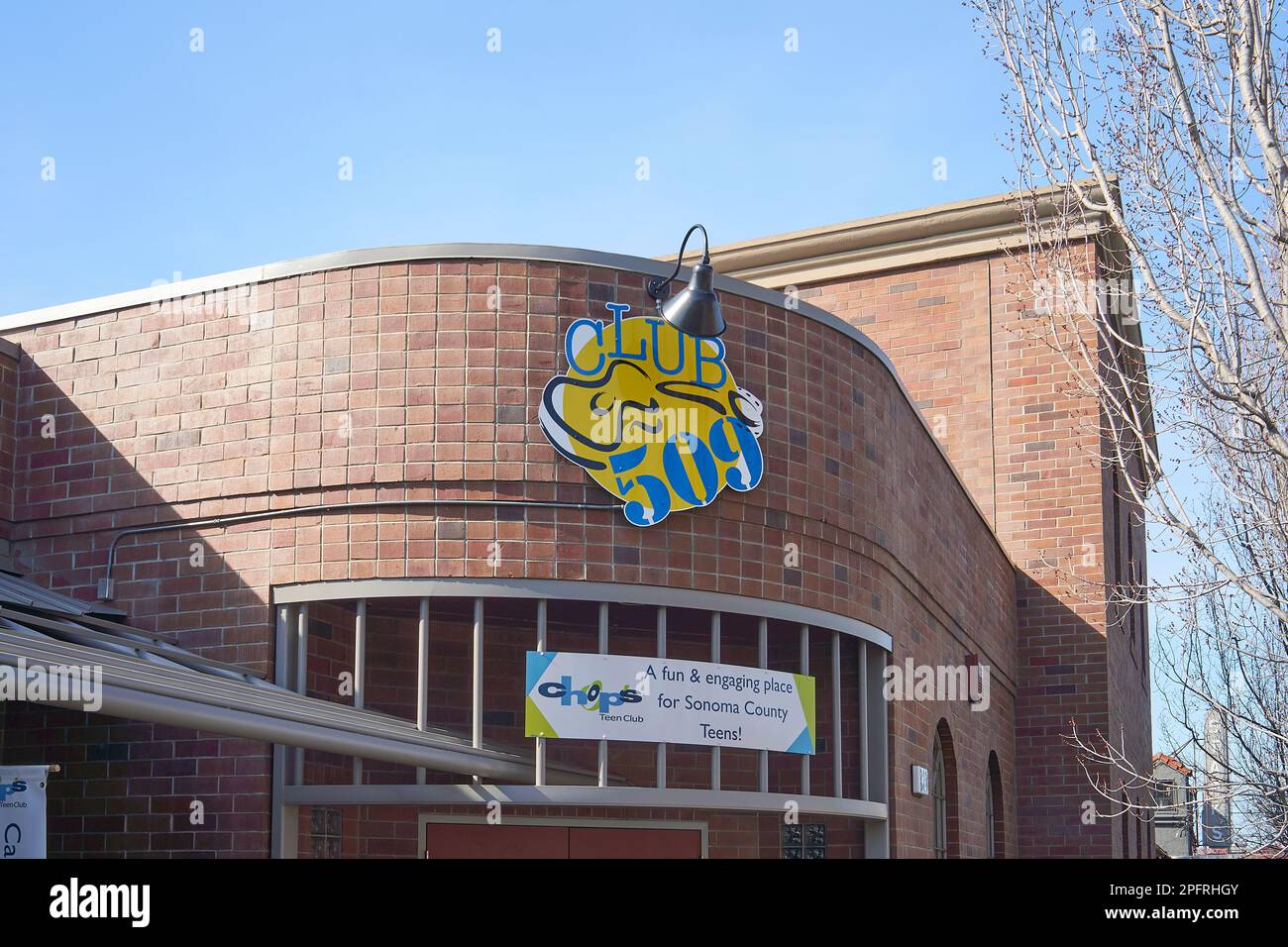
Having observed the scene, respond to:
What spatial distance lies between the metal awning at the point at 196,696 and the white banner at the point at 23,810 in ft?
2.46

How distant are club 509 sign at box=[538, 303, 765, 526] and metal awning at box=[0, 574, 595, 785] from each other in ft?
6.85

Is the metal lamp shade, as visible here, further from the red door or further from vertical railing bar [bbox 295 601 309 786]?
the red door

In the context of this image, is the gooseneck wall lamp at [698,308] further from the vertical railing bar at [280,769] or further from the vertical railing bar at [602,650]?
the vertical railing bar at [280,769]

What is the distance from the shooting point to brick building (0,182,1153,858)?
10234 millimetres

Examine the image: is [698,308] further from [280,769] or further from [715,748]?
[280,769]

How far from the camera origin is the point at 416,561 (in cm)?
1027

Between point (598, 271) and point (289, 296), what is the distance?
2257mm

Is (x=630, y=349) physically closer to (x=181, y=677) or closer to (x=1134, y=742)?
Answer: (x=181, y=677)

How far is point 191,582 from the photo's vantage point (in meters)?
10.8

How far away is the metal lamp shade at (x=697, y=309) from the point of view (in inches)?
398

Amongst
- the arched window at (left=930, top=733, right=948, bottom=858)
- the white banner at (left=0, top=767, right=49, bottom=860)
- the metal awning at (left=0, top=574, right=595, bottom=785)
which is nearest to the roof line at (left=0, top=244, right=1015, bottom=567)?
the metal awning at (left=0, top=574, right=595, bottom=785)

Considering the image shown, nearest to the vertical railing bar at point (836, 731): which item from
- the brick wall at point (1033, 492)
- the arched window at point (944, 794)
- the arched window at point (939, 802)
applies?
the arched window at point (939, 802)

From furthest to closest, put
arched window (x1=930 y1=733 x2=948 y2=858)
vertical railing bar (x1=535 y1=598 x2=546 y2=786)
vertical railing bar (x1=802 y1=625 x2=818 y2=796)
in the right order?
1. arched window (x1=930 y1=733 x2=948 y2=858)
2. vertical railing bar (x1=802 y1=625 x2=818 y2=796)
3. vertical railing bar (x1=535 y1=598 x2=546 y2=786)
